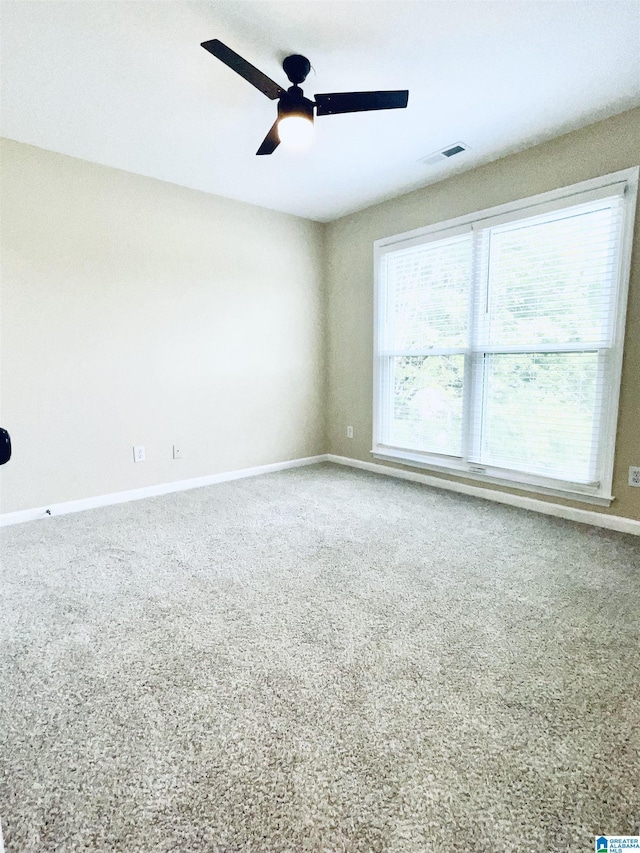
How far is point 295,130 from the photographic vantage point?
2.04 metres

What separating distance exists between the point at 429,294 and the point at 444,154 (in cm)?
101

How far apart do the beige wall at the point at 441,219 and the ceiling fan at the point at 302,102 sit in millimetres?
1495

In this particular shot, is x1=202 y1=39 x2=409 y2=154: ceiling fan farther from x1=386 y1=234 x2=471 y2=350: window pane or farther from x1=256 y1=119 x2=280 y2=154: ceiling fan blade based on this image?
x1=386 y1=234 x2=471 y2=350: window pane

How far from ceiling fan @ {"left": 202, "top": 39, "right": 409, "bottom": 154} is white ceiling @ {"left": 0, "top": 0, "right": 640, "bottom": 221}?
3.4 inches

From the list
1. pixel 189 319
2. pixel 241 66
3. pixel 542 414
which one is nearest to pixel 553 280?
pixel 542 414

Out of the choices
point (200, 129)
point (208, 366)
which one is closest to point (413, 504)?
point (208, 366)

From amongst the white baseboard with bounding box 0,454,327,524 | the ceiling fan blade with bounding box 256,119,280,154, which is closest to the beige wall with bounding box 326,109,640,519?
the white baseboard with bounding box 0,454,327,524

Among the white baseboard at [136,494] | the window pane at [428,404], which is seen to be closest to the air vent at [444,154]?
the window pane at [428,404]

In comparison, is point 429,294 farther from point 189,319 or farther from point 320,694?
point 320,694

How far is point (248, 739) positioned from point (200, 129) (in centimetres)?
313

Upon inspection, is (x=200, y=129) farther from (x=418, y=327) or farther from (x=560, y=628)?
(x=560, y=628)

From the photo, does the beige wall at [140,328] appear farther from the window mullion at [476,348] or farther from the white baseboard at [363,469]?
the window mullion at [476,348]

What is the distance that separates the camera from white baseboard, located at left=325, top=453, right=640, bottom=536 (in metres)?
2.71

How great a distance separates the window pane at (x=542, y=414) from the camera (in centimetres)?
279
